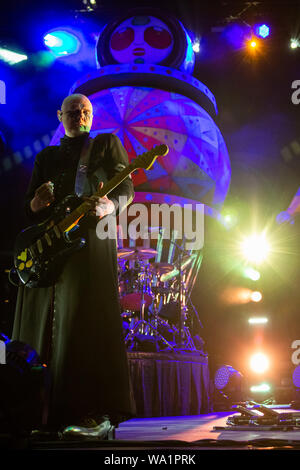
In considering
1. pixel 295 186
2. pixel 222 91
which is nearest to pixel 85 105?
pixel 222 91

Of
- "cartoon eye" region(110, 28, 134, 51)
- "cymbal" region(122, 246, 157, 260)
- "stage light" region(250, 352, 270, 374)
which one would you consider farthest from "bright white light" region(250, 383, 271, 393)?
"cartoon eye" region(110, 28, 134, 51)

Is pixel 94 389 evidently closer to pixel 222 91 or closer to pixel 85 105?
pixel 85 105

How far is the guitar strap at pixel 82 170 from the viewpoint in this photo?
2.46 metres

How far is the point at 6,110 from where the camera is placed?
8.02m

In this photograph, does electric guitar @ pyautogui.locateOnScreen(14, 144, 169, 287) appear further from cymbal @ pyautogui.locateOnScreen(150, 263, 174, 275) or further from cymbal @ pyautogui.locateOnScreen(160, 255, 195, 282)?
cymbal @ pyautogui.locateOnScreen(160, 255, 195, 282)

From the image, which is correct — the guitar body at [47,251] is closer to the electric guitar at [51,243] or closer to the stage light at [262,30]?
the electric guitar at [51,243]

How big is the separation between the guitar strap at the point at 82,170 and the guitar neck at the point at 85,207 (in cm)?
11

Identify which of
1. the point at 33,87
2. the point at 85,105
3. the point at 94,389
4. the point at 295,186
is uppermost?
the point at 33,87

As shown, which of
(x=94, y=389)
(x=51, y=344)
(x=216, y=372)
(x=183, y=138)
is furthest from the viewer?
(x=183, y=138)

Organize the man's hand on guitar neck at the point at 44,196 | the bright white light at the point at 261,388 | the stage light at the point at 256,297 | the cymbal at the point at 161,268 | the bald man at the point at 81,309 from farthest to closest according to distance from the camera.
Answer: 1. the stage light at the point at 256,297
2. the bright white light at the point at 261,388
3. the cymbal at the point at 161,268
4. the man's hand on guitar neck at the point at 44,196
5. the bald man at the point at 81,309

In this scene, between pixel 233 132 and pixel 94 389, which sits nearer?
pixel 94 389

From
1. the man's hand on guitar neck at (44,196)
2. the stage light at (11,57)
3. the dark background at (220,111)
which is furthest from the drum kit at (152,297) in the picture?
the man's hand on guitar neck at (44,196)

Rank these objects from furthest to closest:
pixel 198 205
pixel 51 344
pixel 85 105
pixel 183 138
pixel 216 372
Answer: pixel 198 205
pixel 183 138
pixel 216 372
pixel 85 105
pixel 51 344

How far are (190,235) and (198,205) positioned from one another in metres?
0.63
